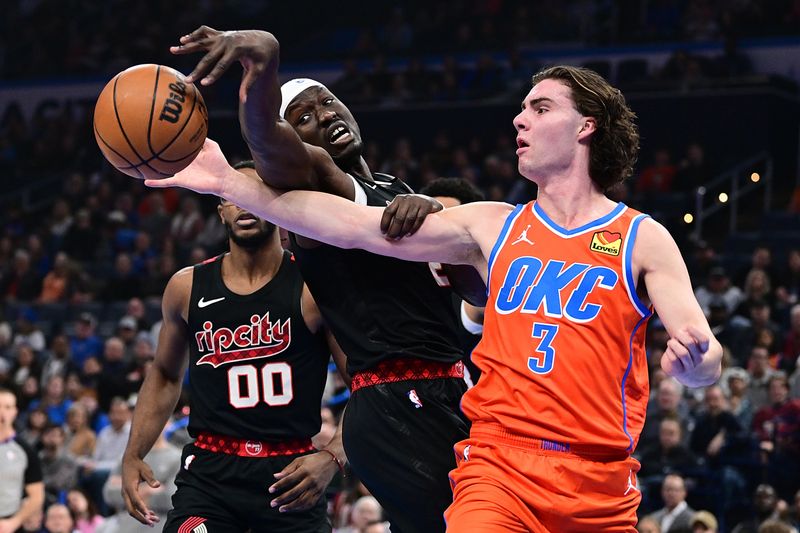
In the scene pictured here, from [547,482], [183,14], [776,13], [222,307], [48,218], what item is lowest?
[48,218]

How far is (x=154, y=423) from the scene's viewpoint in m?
6.42

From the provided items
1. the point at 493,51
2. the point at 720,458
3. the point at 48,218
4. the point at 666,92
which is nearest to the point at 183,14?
the point at 48,218

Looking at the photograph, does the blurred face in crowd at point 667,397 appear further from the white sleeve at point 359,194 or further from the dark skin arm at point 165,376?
the white sleeve at point 359,194

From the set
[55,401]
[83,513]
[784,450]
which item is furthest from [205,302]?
[55,401]

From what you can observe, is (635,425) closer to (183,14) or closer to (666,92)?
(666,92)

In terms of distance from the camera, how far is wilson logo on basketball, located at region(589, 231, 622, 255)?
175 inches

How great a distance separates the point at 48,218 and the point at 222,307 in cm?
1863

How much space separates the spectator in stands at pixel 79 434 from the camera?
14.7m

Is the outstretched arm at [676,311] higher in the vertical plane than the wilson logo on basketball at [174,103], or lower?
lower

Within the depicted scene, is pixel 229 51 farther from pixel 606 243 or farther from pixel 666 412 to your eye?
pixel 666 412

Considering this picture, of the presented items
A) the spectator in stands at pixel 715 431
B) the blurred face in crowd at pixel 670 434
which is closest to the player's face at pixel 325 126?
the blurred face in crowd at pixel 670 434

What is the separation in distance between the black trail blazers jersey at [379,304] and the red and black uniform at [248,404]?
38.4 inches

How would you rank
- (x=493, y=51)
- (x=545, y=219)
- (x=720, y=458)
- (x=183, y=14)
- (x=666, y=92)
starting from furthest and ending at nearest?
(x=183, y=14) < (x=493, y=51) < (x=666, y=92) < (x=720, y=458) < (x=545, y=219)

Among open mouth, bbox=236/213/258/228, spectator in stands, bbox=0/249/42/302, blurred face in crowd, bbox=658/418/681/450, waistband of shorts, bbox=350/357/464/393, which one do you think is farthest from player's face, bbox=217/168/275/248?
spectator in stands, bbox=0/249/42/302
